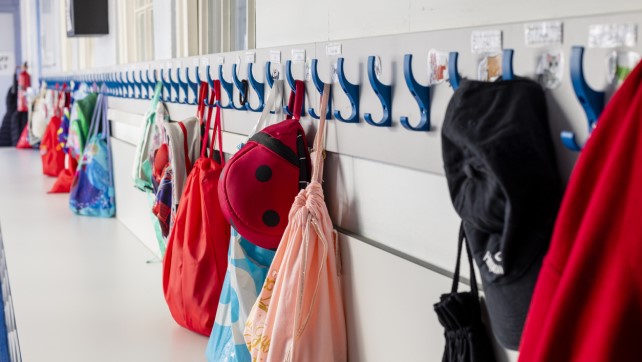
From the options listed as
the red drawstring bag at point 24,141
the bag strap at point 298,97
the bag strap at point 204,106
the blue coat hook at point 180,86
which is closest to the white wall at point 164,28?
the blue coat hook at point 180,86

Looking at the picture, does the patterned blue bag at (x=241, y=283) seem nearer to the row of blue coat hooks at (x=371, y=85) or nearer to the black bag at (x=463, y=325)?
the row of blue coat hooks at (x=371, y=85)

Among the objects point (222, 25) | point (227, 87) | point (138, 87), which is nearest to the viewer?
point (227, 87)

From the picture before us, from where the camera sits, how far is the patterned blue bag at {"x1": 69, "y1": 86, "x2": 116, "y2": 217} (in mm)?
3730

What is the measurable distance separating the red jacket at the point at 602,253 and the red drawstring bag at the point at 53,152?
15.4ft

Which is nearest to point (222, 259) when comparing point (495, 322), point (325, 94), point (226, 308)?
point (226, 308)

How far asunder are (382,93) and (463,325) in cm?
43

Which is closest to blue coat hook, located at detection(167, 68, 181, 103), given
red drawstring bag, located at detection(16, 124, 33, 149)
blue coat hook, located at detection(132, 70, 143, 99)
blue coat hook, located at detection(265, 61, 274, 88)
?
blue coat hook, located at detection(132, 70, 143, 99)

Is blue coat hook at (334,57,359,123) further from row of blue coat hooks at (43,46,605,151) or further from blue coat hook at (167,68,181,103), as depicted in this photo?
blue coat hook at (167,68,181,103)

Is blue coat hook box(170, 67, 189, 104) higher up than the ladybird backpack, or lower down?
higher up

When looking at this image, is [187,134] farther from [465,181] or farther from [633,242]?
[633,242]

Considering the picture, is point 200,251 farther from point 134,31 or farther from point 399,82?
point 134,31

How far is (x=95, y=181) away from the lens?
3775mm

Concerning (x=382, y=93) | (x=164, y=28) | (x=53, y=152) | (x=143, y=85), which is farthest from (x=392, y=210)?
(x=53, y=152)

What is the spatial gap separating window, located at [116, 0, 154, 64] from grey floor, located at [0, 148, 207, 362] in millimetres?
851
